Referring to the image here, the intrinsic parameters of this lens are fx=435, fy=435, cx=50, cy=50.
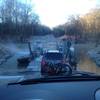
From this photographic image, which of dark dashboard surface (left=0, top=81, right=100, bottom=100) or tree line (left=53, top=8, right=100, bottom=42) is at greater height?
dark dashboard surface (left=0, top=81, right=100, bottom=100)

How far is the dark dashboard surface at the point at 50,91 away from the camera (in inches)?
124

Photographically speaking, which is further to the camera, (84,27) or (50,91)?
(84,27)

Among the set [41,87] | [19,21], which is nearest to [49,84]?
[41,87]

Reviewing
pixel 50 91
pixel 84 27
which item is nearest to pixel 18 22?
pixel 84 27

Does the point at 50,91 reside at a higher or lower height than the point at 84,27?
higher

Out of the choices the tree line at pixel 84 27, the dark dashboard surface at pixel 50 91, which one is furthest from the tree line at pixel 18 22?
the dark dashboard surface at pixel 50 91

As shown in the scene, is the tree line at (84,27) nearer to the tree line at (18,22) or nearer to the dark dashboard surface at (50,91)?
the tree line at (18,22)

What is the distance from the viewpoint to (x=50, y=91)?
3.18 m

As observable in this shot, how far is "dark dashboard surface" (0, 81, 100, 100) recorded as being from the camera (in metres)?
3.15

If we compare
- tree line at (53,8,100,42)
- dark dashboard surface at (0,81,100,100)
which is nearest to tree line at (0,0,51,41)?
tree line at (53,8,100,42)

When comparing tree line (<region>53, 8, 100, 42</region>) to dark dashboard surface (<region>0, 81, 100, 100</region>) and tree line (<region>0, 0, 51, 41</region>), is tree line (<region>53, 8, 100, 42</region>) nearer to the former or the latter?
tree line (<region>0, 0, 51, 41</region>)

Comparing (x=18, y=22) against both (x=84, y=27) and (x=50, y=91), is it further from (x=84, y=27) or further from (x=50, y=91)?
(x=50, y=91)

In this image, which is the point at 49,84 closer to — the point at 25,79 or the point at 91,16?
the point at 25,79

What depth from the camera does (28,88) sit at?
3.21m
